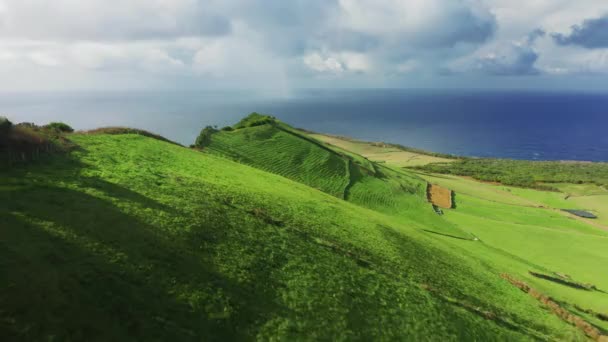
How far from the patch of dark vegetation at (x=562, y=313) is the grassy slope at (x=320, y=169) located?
20617 millimetres

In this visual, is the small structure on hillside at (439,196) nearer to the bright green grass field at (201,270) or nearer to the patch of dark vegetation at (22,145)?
the bright green grass field at (201,270)

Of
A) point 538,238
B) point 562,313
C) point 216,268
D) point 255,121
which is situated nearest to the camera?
point 216,268

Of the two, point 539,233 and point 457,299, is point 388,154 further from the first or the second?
point 457,299

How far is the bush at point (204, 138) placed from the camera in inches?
1916

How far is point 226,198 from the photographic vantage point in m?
23.8

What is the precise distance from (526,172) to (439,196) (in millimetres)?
97179

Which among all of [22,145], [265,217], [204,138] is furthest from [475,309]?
[204,138]

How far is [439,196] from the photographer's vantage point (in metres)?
78.4

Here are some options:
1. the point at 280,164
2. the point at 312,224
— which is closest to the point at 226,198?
the point at 312,224

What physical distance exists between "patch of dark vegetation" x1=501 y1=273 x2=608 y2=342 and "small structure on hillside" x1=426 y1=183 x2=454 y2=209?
41.9m

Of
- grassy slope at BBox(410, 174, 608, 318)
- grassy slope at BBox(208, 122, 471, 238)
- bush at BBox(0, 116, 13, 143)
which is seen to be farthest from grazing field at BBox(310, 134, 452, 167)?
bush at BBox(0, 116, 13, 143)

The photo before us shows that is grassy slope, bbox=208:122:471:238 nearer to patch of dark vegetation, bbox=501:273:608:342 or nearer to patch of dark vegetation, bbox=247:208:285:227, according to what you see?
patch of dark vegetation, bbox=501:273:608:342

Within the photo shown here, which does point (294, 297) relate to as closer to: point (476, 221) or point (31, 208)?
point (31, 208)

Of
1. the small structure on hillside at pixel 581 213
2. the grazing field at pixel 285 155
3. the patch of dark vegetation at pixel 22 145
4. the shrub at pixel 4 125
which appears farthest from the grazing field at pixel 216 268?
the small structure on hillside at pixel 581 213
